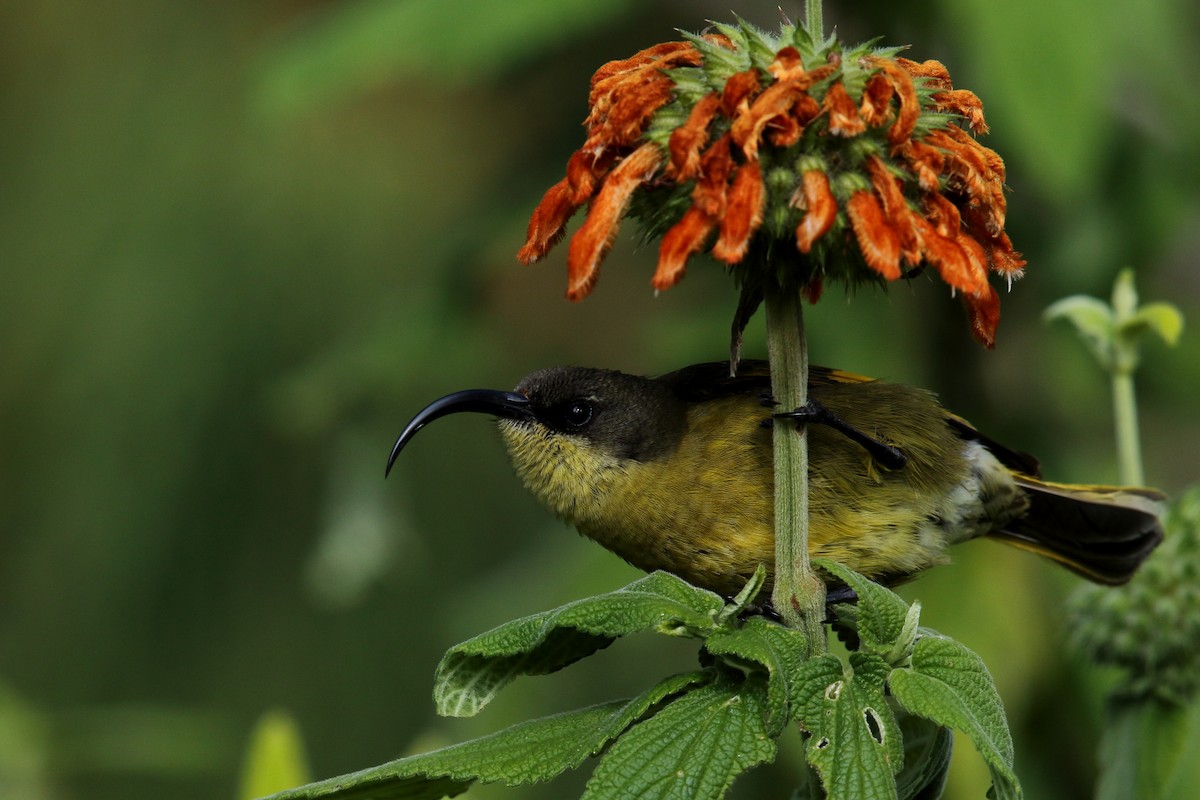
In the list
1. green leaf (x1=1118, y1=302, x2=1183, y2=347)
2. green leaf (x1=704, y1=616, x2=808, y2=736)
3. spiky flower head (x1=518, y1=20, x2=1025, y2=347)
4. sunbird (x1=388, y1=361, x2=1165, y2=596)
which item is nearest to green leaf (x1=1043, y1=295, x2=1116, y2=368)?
green leaf (x1=1118, y1=302, x2=1183, y2=347)

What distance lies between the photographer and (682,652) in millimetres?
5137

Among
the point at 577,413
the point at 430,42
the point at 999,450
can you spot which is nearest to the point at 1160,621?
the point at 999,450

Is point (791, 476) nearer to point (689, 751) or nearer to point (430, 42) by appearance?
point (689, 751)

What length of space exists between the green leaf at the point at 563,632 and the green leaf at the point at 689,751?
10 centimetres

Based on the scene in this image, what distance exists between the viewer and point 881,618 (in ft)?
5.19

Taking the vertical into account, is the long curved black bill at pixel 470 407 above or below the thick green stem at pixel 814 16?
below

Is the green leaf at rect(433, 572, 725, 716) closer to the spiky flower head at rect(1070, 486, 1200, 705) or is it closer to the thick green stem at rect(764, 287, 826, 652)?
the thick green stem at rect(764, 287, 826, 652)

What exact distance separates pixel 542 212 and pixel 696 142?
0.94ft

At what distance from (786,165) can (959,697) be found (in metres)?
0.61

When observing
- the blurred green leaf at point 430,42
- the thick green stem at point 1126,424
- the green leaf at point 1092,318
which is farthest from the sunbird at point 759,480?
the blurred green leaf at point 430,42

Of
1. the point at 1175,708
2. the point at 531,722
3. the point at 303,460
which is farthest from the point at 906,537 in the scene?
the point at 303,460

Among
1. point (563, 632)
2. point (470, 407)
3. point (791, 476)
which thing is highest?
point (470, 407)

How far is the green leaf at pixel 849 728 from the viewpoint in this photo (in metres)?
1.43

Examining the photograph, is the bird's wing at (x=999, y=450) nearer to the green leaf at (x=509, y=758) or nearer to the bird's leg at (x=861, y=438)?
the bird's leg at (x=861, y=438)
